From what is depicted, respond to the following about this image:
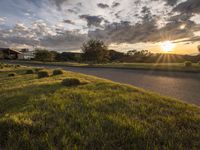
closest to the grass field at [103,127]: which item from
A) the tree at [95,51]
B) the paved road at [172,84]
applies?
the paved road at [172,84]

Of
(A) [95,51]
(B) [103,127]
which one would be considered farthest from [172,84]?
(A) [95,51]

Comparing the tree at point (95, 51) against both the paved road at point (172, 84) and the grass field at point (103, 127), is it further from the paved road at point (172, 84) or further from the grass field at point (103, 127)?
the grass field at point (103, 127)

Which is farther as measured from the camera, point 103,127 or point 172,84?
point 172,84

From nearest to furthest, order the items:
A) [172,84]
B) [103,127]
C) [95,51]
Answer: [103,127] → [172,84] → [95,51]

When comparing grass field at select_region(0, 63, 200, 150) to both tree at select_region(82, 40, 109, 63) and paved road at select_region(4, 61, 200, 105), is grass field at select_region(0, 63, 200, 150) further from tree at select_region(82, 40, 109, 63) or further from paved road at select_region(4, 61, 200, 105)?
tree at select_region(82, 40, 109, 63)

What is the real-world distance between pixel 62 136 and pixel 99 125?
899mm

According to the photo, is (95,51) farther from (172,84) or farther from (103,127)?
(103,127)

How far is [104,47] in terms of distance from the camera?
1875 inches

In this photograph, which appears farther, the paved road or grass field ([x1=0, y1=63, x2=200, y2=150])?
the paved road

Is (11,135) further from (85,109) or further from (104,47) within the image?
(104,47)

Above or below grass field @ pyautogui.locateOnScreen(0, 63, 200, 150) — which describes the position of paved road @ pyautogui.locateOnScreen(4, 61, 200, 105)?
below

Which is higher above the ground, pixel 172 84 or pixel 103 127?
pixel 103 127

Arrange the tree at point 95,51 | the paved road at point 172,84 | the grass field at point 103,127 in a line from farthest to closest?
the tree at point 95,51, the paved road at point 172,84, the grass field at point 103,127

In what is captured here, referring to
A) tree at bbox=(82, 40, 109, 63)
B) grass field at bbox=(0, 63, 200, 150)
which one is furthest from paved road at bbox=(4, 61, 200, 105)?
tree at bbox=(82, 40, 109, 63)
